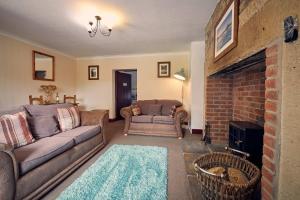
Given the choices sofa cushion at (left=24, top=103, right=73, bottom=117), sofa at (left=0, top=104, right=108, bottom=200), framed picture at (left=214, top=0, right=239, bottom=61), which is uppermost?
framed picture at (left=214, top=0, right=239, bottom=61)

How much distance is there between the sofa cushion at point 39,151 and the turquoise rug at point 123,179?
41cm

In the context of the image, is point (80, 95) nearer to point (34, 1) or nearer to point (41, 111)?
point (41, 111)

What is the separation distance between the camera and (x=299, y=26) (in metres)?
0.77

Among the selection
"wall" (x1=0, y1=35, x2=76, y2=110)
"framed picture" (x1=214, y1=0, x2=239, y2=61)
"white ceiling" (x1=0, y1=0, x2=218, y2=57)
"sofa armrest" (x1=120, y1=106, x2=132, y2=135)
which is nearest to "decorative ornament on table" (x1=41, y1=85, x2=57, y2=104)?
"wall" (x1=0, y1=35, x2=76, y2=110)

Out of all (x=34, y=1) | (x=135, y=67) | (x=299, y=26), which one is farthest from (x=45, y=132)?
(x=135, y=67)

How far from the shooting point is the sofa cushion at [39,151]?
154 centimetres

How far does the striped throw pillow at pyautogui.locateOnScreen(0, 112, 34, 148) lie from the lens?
5.80 feet

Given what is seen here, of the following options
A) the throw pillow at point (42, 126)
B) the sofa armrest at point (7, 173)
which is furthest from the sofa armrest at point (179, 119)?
Result: the sofa armrest at point (7, 173)

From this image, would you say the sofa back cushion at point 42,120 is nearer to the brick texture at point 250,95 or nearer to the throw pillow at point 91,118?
the throw pillow at point 91,118

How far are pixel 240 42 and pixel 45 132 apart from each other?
266cm

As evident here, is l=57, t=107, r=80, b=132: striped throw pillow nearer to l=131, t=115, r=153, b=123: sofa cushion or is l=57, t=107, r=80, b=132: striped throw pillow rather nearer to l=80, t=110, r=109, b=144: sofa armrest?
l=80, t=110, r=109, b=144: sofa armrest

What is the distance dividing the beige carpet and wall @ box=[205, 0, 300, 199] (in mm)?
895

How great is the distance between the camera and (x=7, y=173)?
51.2 inches

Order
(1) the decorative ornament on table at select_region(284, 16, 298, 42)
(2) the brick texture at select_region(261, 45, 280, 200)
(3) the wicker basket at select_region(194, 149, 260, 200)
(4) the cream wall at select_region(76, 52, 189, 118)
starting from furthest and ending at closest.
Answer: (4) the cream wall at select_region(76, 52, 189, 118) → (3) the wicker basket at select_region(194, 149, 260, 200) → (2) the brick texture at select_region(261, 45, 280, 200) → (1) the decorative ornament on table at select_region(284, 16, 298, 42)
